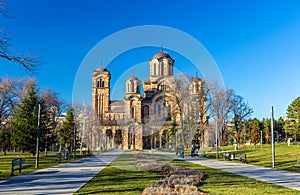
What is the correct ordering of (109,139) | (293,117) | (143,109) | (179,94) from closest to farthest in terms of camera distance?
(179,94)
(293,117)
(143,109)
(109,139)

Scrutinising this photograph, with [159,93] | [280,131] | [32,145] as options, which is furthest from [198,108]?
[280,131]

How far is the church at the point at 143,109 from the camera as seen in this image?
111 ft

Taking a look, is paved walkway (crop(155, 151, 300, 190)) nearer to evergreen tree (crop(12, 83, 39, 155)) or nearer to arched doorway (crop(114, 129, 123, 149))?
evergreen tree (crop(12, 83, 39, 155))

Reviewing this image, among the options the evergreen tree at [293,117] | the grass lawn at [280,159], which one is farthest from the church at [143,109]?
the evergreen tree at [293,117]

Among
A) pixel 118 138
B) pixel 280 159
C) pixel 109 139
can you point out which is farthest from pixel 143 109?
pixel 280 159

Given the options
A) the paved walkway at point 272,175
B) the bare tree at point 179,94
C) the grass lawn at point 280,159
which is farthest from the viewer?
the bare tree at point 179,94

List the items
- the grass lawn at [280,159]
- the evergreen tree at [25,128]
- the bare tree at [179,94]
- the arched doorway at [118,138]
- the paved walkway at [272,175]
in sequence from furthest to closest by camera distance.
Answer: the arched doorway at [118,138], the bare tree at [179,94], the evergreen tree at [25,128], the grass lawn at [280,159], the paved walkway at [272,175]

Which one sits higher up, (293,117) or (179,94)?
(179,94)

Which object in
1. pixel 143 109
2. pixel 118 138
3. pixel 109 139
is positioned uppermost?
pixel 143 109

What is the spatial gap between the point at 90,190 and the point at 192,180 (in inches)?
134

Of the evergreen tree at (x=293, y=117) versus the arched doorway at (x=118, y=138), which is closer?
the evergreen tree at (x=293, y=117)

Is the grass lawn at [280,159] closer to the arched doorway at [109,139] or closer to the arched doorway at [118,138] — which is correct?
the arched doorway at [118,138]

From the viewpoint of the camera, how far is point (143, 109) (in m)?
48.6

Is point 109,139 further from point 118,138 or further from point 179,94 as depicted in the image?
point 179,94
